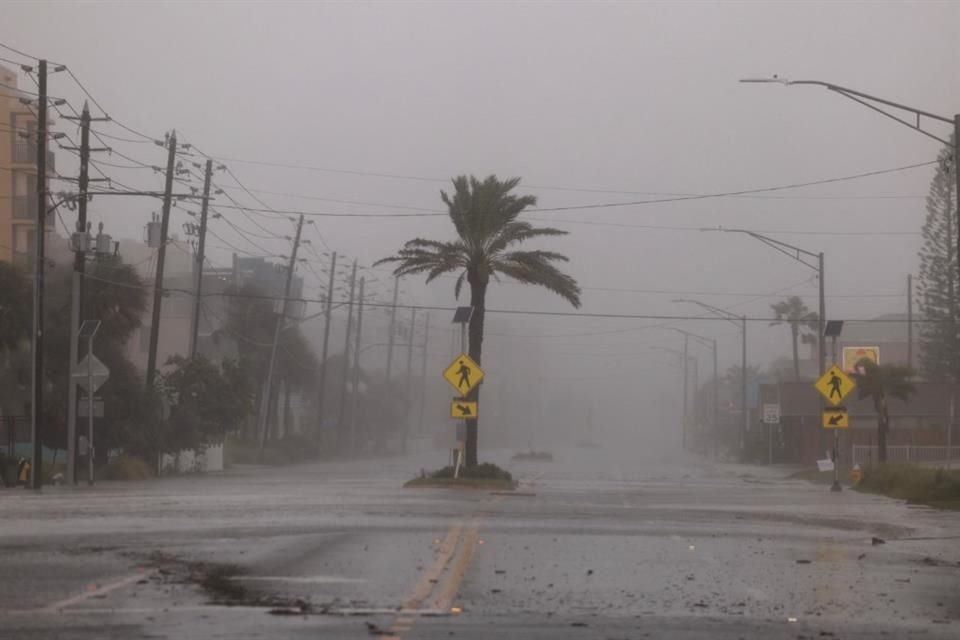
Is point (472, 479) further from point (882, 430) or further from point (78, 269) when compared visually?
point (882, 430)

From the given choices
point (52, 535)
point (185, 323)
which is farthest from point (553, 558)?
point (185, 323)

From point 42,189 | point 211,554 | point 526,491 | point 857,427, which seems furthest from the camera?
point 857,427

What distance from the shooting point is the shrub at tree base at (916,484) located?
112 ft

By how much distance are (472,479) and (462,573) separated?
27.1 m

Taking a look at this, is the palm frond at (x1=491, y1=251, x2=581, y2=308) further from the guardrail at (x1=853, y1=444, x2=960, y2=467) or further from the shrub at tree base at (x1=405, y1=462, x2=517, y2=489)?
the guardrail at (x1=853, y1=444, x2=960, y2=467)

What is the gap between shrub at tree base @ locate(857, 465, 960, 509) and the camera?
112 feet

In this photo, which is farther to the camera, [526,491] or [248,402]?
[248,402]

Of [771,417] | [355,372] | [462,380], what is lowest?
[771,417]

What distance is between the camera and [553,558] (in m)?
16.6

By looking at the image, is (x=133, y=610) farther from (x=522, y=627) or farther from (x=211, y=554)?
(x=211, y=554)

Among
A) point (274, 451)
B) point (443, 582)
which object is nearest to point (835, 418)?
point (443, 582)

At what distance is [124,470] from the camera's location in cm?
5122

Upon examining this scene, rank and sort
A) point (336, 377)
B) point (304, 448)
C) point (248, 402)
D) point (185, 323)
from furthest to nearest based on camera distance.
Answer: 1. point (336, 377)
2. point (185, 323)
3. point (304, 448)
4. point (248, 402)

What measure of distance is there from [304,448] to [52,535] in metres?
73.1
